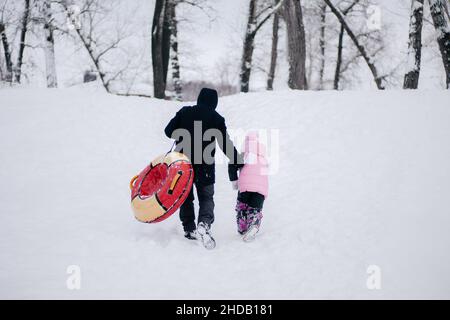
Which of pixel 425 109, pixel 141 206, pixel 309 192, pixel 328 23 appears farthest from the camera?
pixel 328 23

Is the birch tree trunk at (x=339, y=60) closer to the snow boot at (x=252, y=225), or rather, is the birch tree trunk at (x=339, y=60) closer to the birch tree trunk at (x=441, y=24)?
the birch tree trunk at (x=441, y=24)

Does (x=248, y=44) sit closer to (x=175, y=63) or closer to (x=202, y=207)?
(x=175, y=63)

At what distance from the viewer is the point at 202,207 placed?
465 centimetres

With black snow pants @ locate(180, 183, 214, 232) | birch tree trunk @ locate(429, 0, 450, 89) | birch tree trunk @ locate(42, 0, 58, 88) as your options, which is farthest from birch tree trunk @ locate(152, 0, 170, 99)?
Result: black snow pants @ locate(180, 183, 214, 232)

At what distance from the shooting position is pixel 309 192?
6.33 meters

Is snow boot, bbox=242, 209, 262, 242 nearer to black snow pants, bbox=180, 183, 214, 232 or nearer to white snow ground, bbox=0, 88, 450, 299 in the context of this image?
white snow ground, bbox=0, 88, 450, 299

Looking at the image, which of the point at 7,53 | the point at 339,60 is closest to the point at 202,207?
the point at 7,53

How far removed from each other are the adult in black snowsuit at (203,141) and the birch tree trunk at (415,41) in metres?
8.34

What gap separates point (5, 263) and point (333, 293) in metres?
3.38

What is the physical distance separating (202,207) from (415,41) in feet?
29.9

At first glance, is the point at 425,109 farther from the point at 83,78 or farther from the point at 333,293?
the point at 83,78

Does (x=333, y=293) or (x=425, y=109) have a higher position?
(x=425, y=109)

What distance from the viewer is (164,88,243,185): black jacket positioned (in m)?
4.54

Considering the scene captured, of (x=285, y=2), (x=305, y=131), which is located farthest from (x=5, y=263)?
(x=285, y=2)
